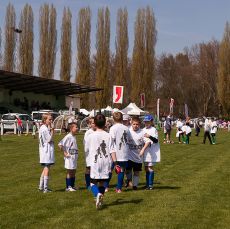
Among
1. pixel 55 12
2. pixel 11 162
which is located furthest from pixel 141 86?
pixel 11 162

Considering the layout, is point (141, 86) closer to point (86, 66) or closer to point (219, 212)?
point (86, 66)

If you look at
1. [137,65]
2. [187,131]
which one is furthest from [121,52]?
[187,131]

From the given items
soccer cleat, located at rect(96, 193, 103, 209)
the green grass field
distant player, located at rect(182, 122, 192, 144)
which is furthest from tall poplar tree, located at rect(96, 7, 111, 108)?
soccer cleat, located at rect(96, 193, 103, 209)

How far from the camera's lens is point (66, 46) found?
66062 mm

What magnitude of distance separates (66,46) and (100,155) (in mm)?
58129

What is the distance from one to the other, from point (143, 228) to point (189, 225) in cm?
76

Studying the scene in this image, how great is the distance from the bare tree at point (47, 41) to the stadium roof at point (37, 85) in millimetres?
3176

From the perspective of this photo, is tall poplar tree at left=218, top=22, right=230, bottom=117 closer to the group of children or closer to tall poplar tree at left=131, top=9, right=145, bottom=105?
tall poplar tree at left=131, top=9, right=145, bottom=105

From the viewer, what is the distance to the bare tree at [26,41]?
6178cm

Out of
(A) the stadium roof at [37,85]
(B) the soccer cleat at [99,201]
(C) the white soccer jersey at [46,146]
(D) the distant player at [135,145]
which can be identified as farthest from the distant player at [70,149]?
(A) the stadium roof at [37,85]

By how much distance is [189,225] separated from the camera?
25.8 ft

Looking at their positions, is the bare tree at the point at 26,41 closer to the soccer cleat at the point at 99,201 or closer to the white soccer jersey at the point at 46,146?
the white soccer jersey at the point at 46,146

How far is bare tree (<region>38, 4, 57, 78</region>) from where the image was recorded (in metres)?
63.2

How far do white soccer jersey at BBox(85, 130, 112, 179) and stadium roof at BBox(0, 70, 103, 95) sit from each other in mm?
33757
